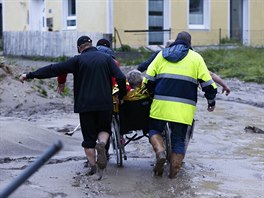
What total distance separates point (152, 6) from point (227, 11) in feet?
12.4

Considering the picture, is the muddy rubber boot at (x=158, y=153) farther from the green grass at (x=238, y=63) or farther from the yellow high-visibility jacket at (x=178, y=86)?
the green grass at (x=238, y=63)

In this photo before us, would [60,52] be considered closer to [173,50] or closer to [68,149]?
[68,149]

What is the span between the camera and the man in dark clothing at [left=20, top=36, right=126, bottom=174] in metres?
8.00

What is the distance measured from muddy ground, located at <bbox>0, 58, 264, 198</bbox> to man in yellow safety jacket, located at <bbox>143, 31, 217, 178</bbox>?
1.28 feet

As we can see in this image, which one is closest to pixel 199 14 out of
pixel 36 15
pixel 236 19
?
pixel 236 19

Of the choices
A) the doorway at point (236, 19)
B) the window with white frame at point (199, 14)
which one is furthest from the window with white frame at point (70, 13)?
the doorway at point (236, 19)

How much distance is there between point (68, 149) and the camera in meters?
10.6

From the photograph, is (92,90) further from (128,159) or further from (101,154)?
(128,159)

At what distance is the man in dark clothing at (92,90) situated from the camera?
26.2ft

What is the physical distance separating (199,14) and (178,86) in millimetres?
24401

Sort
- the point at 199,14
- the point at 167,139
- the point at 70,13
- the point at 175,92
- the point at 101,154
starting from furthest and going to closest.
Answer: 1. the point at 70,13
2. the point at 199,14
3. the point at 167,139
4. the point at 175,92
5. the point at 101,154

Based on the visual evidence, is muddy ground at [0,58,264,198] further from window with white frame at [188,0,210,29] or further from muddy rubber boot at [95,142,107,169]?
window with white frame at [188,0,210,29]

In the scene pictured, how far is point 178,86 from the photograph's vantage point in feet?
27.2

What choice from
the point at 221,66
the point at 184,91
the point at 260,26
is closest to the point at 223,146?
the point at 184,91
